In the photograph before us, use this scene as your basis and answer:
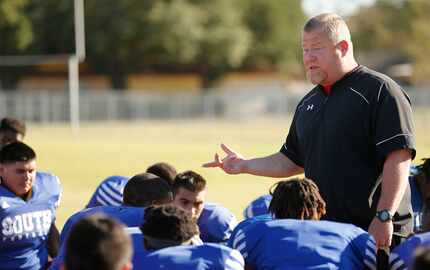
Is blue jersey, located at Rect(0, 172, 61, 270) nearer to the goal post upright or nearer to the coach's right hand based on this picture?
the coach's right hand

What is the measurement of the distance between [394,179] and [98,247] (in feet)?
6.68

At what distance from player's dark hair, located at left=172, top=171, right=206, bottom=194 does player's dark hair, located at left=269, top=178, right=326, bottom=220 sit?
4.80 ft

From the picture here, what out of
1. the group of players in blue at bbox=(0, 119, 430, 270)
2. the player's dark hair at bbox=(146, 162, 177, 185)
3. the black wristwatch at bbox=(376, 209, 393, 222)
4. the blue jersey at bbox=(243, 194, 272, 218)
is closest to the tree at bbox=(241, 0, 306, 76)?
the blue jersey at bbox=(243, 194, 272, 218)

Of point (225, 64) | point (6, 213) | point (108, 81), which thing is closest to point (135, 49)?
point (108, 81)

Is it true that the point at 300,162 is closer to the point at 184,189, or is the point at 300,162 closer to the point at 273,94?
the point at 184,189

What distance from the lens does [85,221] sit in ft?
10.5

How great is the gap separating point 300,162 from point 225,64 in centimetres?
4814

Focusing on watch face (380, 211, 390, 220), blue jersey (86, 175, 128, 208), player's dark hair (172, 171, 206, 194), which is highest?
watch face (380, 211, 390, 220)

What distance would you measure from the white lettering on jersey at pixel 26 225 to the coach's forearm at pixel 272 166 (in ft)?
5.76

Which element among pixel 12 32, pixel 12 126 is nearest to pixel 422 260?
pixel 12 126

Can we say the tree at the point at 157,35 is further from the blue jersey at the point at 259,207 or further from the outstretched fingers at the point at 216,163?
the outstretched fingers at the point at 216,163

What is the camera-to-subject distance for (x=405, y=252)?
412 centimetres

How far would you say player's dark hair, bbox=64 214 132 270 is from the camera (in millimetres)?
3068

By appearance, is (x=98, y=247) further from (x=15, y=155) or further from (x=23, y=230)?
(x=15, y=155)
